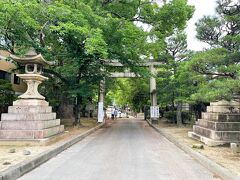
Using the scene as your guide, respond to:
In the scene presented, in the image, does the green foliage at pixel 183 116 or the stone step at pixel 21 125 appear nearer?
the stone step at pixel 21 125

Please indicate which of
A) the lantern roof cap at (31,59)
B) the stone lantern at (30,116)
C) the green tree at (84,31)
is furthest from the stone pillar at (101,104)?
the lantern roof cap at (31,59)

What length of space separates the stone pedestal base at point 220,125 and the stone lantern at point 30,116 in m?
6.88

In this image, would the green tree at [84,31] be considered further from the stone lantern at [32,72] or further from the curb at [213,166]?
the curb at [213,166]

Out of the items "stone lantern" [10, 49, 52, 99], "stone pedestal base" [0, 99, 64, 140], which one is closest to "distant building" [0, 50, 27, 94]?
"stone lantern" [10, 49, 52, 99]

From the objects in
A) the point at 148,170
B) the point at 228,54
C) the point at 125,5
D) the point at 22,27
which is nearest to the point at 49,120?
the point at 22,27

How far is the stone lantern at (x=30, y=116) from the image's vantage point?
12078 millimetres

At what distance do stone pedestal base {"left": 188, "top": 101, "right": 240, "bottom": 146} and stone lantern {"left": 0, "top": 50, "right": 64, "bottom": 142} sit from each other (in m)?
6.88

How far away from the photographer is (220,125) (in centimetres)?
1268

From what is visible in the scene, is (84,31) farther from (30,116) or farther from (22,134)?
(22,134)

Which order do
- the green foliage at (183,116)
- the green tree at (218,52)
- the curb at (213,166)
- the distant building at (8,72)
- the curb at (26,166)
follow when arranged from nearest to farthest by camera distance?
the curb at (26,166)
the curb at (213,166)
the green tree at (218,52)
the green foliage at (183,116)
the distant building at (8,72)

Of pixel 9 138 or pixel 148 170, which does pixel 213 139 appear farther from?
pixel 9 138

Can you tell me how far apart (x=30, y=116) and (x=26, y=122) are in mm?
303

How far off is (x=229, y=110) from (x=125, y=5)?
1297 cm

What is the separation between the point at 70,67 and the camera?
22047mm
